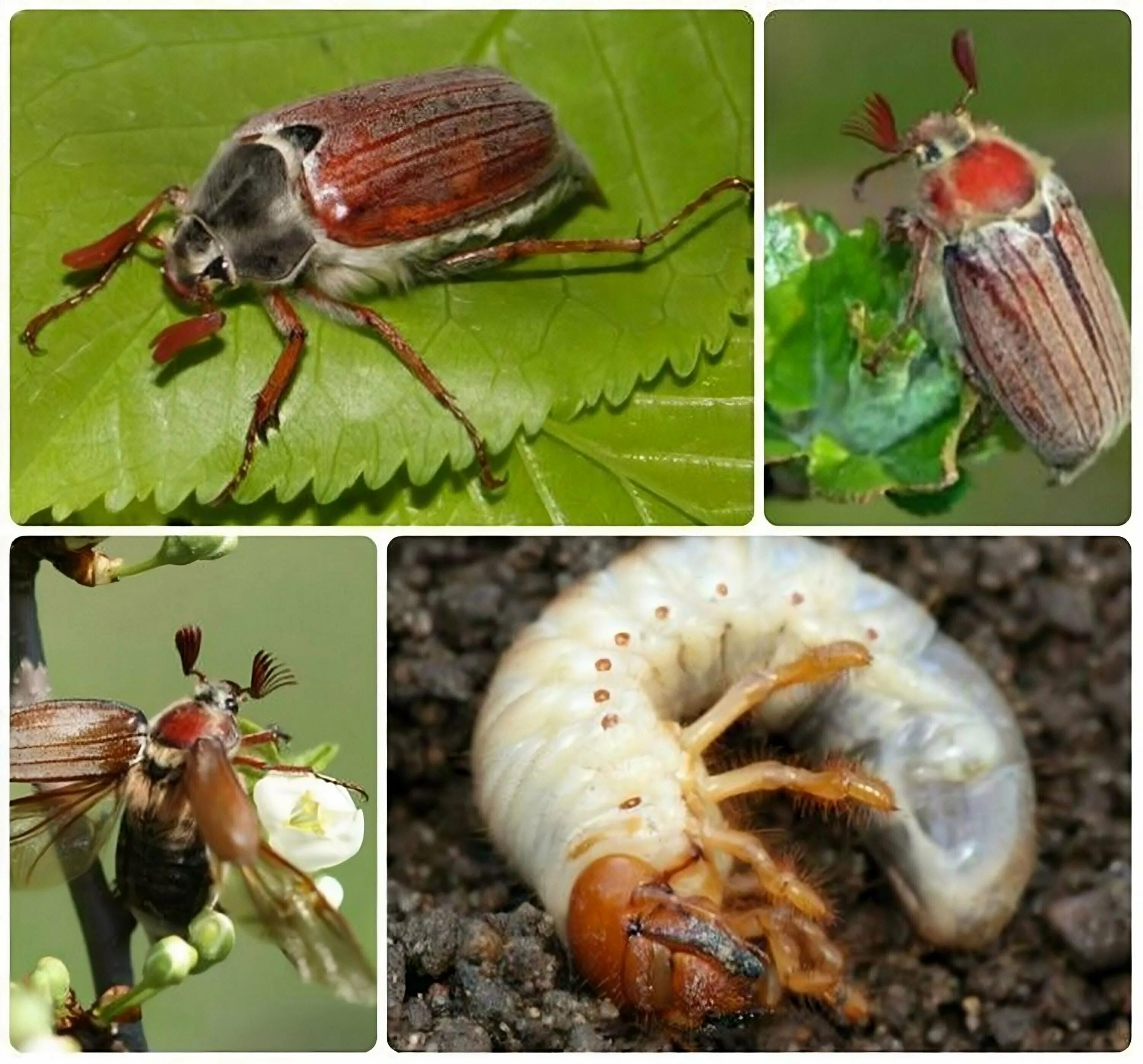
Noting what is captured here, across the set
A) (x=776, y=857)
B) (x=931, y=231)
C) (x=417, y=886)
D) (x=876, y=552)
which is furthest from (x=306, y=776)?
(x=931, y=231)

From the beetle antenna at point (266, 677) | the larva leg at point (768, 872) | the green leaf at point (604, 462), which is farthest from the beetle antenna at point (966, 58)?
the beetle antenna at point (266, 677)

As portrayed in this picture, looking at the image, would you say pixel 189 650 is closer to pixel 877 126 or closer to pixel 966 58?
pixel 877 126

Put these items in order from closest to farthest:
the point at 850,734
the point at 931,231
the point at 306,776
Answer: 1. the point at 306,776
2. the point at 931,231
3. the point at 850,734

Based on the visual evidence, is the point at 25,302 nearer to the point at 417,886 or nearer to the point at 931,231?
the point at 417,886

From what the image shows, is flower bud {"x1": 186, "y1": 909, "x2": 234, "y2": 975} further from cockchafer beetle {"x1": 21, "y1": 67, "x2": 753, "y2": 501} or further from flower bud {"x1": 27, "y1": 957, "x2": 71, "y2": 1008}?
cockchafer beetle {"x1": 21, "y1": 67, "x2": 753, "y2": 501}

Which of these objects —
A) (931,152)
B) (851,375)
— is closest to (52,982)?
(851,375)

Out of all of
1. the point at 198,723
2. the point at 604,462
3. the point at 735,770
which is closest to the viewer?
the point at 198,723

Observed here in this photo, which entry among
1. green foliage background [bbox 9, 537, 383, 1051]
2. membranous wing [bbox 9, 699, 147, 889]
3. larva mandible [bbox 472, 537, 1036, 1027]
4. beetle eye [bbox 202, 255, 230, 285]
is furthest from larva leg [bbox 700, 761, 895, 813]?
beetle eye [bbox 202, 255, 230, 285]

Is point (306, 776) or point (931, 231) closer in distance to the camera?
point (306, 776)
